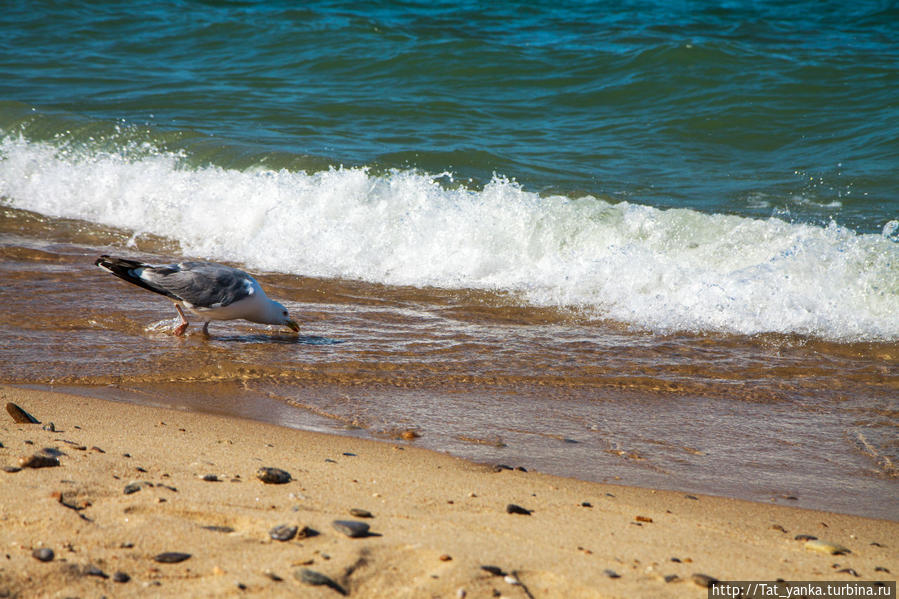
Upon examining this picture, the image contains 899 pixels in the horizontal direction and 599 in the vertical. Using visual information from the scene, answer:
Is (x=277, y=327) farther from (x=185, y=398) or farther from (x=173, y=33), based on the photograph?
(x=173, y=33)

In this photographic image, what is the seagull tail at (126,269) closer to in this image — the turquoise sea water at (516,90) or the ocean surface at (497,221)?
the ocean surface at (497,221)

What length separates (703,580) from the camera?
2590 millimetres

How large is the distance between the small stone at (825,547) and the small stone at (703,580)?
0.61 meters

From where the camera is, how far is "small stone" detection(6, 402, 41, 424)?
3717 millimetres

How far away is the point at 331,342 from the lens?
5.71 m

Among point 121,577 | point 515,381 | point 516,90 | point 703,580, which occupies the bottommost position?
point 121,577

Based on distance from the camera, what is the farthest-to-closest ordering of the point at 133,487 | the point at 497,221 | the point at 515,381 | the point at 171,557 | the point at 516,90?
the point at 516,90, the point at 497,221, the point at 515,381, the point at 133,487, the point at 171,557

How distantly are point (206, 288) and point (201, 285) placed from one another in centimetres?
4

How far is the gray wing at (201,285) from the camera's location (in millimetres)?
5676

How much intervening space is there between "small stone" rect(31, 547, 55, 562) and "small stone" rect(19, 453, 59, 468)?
0.69m

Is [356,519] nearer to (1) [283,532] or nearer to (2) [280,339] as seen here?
(1) [283,532]

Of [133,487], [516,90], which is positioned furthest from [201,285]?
[516,90]

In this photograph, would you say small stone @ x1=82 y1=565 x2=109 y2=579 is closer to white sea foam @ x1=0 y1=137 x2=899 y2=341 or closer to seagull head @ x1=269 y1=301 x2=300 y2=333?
seagull head @ x1=269 y1=301 x2=300 y2=333

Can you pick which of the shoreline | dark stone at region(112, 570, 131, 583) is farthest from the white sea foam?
dark stone at region(112, 570, 131, 583)
